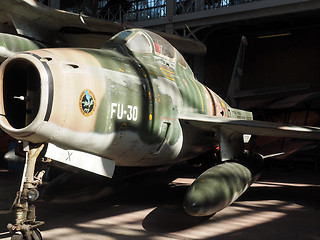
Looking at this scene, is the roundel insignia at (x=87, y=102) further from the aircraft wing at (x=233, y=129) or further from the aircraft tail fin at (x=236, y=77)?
the aircraft tail fin at (x=236, y=77)

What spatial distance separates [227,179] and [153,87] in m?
1.62

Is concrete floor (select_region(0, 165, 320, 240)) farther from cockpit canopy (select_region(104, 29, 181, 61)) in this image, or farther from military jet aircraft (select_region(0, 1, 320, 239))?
cockpit canopy (select_region(104, 29, 181, 61))

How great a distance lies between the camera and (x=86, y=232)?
393cm

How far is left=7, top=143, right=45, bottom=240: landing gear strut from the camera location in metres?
3.12

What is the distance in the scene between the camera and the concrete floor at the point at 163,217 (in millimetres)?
3957

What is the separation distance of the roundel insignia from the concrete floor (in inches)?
55.9

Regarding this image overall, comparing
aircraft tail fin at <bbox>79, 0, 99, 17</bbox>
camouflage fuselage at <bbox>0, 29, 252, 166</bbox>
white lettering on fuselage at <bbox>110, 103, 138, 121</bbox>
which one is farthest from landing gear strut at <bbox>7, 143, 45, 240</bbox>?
aircraft tail fin at <bbox>79, 0, 99, 17</bbox>

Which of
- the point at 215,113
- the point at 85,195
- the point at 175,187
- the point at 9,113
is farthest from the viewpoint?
the point at 175,187

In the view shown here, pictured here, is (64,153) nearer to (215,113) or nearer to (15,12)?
(215,113)

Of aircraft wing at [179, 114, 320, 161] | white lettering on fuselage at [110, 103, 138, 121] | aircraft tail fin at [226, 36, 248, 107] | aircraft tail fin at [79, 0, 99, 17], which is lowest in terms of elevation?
aircraft wing at [179, 114, 320, 161]

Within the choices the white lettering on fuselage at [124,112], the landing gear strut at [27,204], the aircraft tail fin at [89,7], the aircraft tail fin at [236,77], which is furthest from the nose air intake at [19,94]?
the aircraft tail fin at [89,7]

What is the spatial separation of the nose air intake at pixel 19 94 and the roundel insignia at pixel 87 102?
1.37 feet

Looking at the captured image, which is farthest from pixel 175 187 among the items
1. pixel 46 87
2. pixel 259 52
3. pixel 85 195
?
pixel 259 52

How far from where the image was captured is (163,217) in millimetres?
4730
